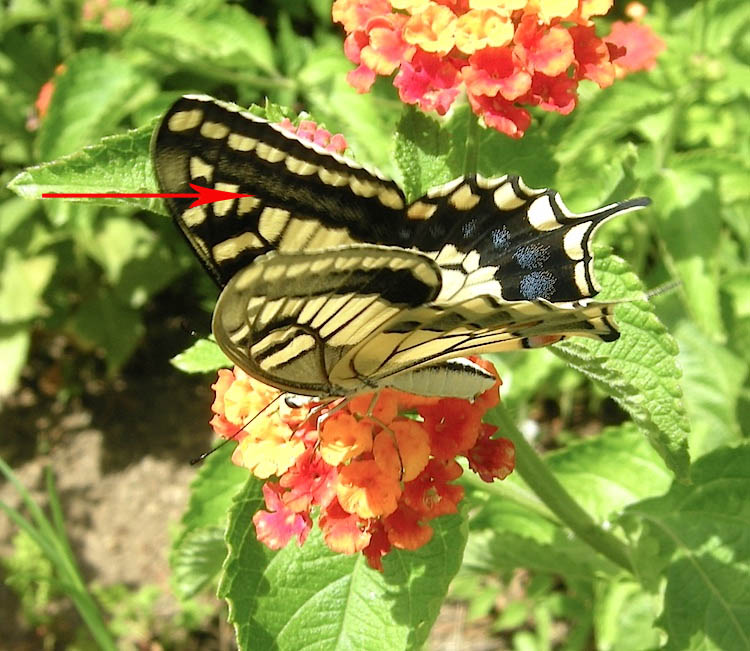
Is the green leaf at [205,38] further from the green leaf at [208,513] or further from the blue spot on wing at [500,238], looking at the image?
the blue spot on wing at [500,238]

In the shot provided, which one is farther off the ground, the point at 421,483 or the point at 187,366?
the point at 187,366

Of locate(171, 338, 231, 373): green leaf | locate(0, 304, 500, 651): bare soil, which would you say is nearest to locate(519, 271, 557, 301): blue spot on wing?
locate(171, 338, 231, 373): green leaf

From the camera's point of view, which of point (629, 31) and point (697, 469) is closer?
point (697, 469)

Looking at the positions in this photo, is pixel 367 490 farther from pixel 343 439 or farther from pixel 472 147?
pixel 472 147

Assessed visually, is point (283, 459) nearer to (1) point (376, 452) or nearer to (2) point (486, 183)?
(1) point (376, 452)

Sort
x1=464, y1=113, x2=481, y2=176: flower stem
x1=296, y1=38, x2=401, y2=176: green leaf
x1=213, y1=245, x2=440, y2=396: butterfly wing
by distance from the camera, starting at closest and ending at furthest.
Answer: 1. x1=213, y1=245, x2=440, y2=396: butterfly wing
2. x1=464, y1=113, x2=481, y2=176: flower stem
3. x1=296, y1=38, x2=401, y2=176: green leaf

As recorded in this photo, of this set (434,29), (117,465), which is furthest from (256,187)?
(117,465)

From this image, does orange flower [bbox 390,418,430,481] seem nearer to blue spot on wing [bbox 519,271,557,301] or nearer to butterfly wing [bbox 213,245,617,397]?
butterfly wing [bbox 213,245,617,397]

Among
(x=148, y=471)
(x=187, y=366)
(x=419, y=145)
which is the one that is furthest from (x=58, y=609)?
(x=419, y=145)

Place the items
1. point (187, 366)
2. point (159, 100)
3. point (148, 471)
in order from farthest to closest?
point (148, 471), point (159, 100), point (187, 366)
